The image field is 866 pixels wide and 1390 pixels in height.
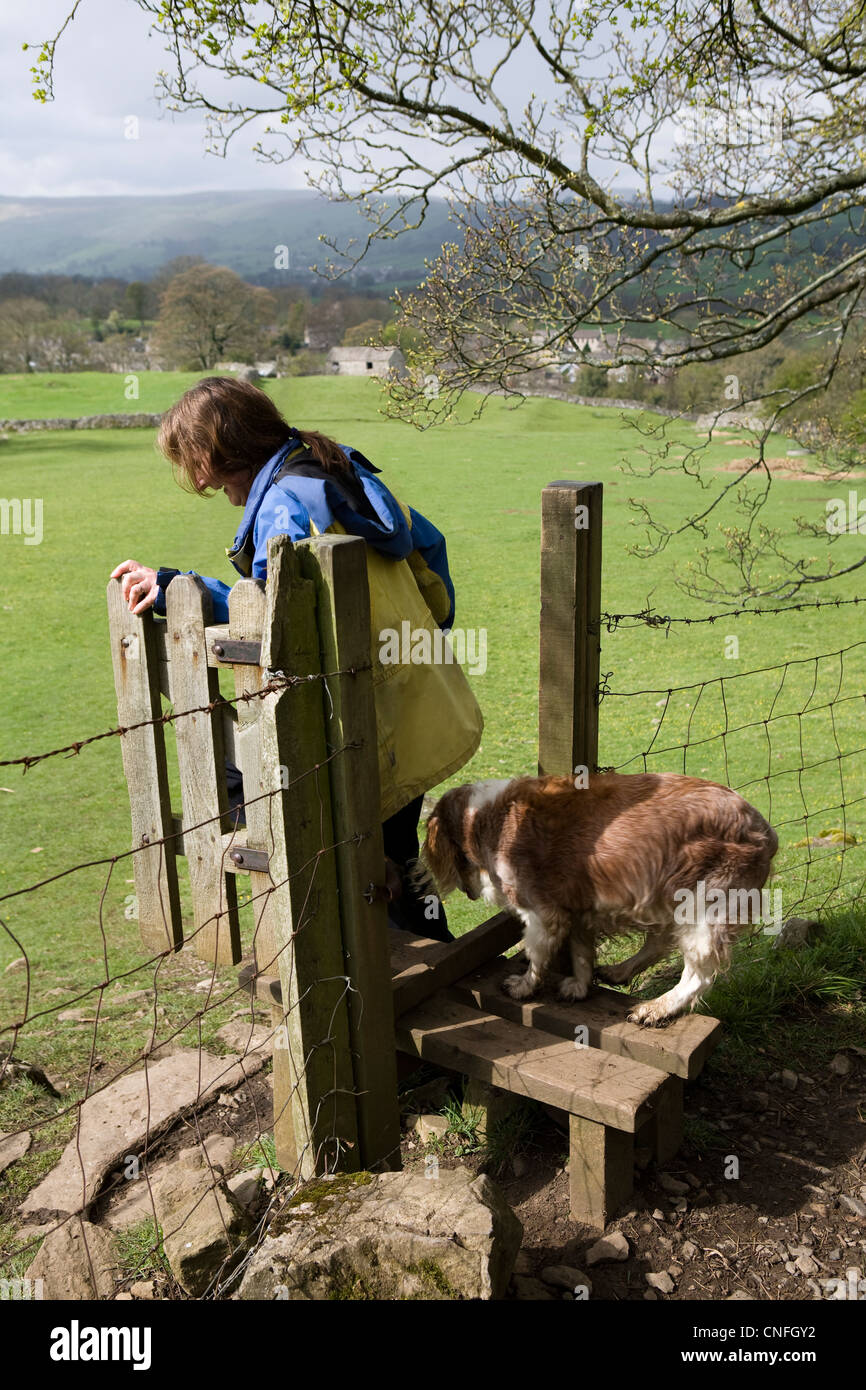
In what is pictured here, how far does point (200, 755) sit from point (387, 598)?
109cm

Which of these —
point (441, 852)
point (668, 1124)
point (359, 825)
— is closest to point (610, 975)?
point (668, 1124)

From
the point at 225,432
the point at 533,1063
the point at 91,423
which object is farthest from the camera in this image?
the point at 91,423

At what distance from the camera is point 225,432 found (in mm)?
3252

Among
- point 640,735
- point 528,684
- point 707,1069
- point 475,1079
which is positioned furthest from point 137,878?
point 528,684

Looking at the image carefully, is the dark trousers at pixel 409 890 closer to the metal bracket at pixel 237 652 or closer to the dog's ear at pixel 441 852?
the dog's ear at pixel 441 852

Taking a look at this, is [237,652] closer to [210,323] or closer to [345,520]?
[345,520]

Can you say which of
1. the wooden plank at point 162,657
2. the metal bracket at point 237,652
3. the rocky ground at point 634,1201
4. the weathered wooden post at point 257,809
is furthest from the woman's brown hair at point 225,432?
the rocky ground at point 634,1201

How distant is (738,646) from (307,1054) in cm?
903

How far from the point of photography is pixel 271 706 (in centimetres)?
248

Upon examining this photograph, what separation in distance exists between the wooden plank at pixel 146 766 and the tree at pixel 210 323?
148 feet

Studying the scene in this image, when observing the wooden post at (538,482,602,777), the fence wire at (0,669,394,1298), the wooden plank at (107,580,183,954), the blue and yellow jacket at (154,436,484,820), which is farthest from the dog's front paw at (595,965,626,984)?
the wooden plank at (107,580,183,954)

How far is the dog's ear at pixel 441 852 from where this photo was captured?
358cm

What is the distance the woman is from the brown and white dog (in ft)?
0.86

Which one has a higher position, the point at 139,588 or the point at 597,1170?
the point at 139,588
